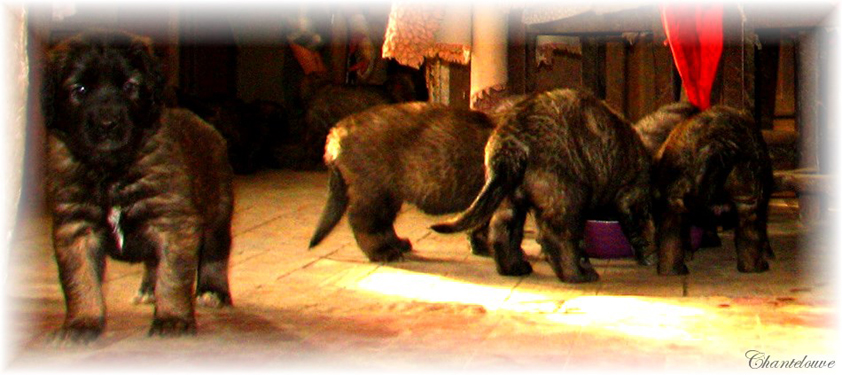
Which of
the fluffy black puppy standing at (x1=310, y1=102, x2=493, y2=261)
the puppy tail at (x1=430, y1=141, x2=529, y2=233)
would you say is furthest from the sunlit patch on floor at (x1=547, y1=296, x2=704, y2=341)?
the fluffy black puppy standing at (x1=310, y1=102, x2=493, y2=261)

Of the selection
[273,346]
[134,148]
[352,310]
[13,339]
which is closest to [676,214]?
[352,310]

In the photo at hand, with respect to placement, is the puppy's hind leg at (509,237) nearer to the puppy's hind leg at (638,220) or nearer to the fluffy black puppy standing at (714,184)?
the puppy's hind leg at (638,220)

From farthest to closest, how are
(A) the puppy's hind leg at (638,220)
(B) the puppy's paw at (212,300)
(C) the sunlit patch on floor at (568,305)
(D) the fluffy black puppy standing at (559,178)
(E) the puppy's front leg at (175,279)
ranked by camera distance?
1. (A) the puppy's hind leg at (638,220)
2. (D) the fluffy black puppy standing at (559,178)
3. (B) the puppy's paw at (212,300)
4. (C) the sunlit patch on floor at (568,305)
5. (E) the puppy's front leg at (175,279)

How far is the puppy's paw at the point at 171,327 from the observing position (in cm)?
386

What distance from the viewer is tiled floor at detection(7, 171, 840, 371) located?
3.56 meters

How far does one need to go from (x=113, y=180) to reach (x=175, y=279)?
15.9 inches

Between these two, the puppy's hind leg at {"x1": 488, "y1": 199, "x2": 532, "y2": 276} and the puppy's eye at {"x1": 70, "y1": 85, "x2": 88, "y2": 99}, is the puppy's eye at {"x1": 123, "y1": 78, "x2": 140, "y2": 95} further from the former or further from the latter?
the puppy's hind leg at {"x1": 488, "y1": 199, "x2": 532, "y2": 276}

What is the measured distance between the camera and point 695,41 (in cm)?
602

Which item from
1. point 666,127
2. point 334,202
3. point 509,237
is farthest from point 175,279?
point 666,127

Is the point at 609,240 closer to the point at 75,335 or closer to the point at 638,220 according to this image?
the point at 638,220

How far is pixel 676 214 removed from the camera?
5.29 meters

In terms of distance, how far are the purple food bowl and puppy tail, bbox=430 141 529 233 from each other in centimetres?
90

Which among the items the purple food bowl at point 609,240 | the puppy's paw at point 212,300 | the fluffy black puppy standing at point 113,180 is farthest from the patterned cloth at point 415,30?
the fluffy black puppy standing at point 113,180

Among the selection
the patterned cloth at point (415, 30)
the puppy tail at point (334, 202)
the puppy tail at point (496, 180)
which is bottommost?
the puppy tail at point (334, 202)
